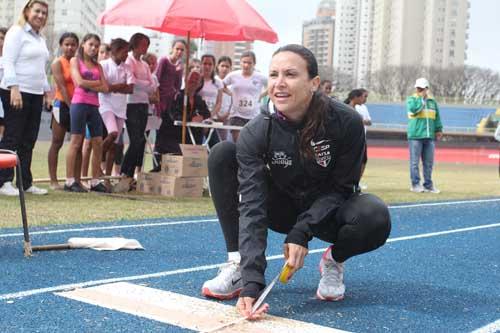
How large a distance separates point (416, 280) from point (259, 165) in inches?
65.6

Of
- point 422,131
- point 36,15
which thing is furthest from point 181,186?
point 422,131

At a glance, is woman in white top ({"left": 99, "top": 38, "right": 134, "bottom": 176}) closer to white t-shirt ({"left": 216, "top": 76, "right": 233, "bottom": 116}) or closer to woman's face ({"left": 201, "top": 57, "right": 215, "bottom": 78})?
woman's face ({"left": 201, "top": 57, "right": 215, "bottom": 78})

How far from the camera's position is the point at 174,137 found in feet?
36.2

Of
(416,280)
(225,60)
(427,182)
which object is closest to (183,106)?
(225,60)

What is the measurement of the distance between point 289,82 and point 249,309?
1091 mm

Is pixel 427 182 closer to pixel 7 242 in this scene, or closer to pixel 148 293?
pixel 7 242

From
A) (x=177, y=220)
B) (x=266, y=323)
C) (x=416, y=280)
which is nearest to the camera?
(x=266, y=323)

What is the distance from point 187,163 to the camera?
988 centimetres

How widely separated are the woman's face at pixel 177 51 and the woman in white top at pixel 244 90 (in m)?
0.86

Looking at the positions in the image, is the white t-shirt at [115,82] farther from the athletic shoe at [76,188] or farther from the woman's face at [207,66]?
the woman's face at [207,66]

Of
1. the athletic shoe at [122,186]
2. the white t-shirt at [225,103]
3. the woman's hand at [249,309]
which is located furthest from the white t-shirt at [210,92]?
the woman's hand at [249,309]

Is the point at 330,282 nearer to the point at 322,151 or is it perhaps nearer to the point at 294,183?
the point at 294,183

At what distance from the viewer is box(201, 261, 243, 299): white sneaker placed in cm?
405

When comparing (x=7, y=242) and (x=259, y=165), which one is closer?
(x=259, y=165)
